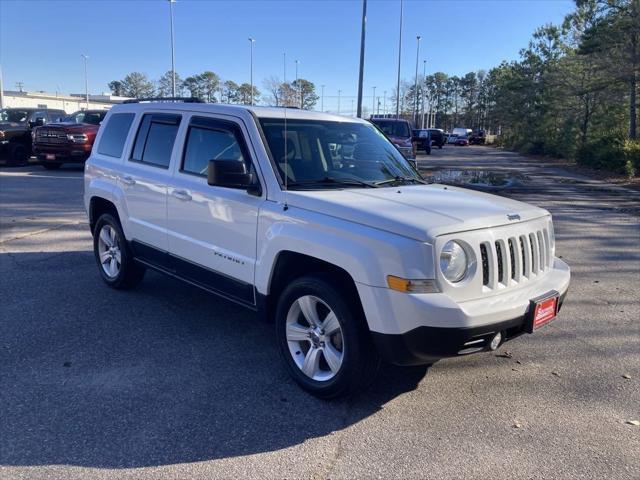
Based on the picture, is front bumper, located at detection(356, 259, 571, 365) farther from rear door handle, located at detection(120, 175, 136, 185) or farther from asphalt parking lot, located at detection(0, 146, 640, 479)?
rear door handle, located at detection(120, 175, 136, 185)

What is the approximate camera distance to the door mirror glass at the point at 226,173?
12.9 ft

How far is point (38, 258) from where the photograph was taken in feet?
24.2

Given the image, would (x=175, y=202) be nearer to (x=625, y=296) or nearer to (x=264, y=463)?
(x=264, y=463)

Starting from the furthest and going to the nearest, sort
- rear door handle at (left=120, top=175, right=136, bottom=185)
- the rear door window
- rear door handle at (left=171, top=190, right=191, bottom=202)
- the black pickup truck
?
the black pickup truck
rear door handle at (left=120, top=175, right=136, bottom=185)
the rear door window
rear door handle at (left=171, top=190, right=191, bottom=202)

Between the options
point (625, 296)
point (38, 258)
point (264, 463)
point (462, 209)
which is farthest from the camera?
point (38, 258)

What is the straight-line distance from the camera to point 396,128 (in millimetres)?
19781

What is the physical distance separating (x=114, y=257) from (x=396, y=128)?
1517 centimetres

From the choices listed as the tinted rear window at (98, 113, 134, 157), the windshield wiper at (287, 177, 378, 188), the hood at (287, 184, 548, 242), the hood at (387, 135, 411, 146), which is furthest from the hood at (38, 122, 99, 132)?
the hood at (287, 184, 548, 242)

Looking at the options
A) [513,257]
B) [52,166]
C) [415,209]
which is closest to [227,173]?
[415,209]

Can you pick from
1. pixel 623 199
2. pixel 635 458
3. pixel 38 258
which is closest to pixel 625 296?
pixel 635 458

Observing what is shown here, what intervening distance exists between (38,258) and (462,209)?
19.5 feet

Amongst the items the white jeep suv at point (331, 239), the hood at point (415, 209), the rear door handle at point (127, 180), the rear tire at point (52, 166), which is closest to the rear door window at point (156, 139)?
the white jeep suv at point (331, 239)

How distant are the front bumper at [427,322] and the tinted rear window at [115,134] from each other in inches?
144

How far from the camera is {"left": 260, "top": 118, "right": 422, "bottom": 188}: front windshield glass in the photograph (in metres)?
4.29
